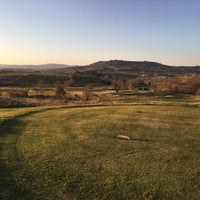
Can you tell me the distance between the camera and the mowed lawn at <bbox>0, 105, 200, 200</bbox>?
12.0m

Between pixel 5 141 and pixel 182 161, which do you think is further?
pixel 5 141

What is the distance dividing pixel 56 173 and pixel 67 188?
1.64 metres

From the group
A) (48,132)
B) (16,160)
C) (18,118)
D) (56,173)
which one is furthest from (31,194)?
(18,118)

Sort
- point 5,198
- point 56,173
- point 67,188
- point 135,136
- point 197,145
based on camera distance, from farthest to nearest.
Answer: point 135,136, point 197,145, point 56,173, point 67,188, point 5,198

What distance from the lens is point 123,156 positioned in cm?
1628

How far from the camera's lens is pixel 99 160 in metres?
15.5

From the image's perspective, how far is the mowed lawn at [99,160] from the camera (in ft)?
39.3

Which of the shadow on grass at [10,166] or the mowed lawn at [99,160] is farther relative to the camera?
the mowed lawn at [99,160]

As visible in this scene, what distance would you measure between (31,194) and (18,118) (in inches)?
671

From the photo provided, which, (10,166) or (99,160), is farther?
(99,160)

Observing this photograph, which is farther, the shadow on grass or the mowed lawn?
the mowed lawn

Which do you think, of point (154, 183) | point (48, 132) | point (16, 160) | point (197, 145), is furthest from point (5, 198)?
point (197, 145)

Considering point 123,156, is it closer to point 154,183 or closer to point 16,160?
point 154,183

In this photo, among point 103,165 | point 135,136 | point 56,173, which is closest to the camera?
point 56,173
